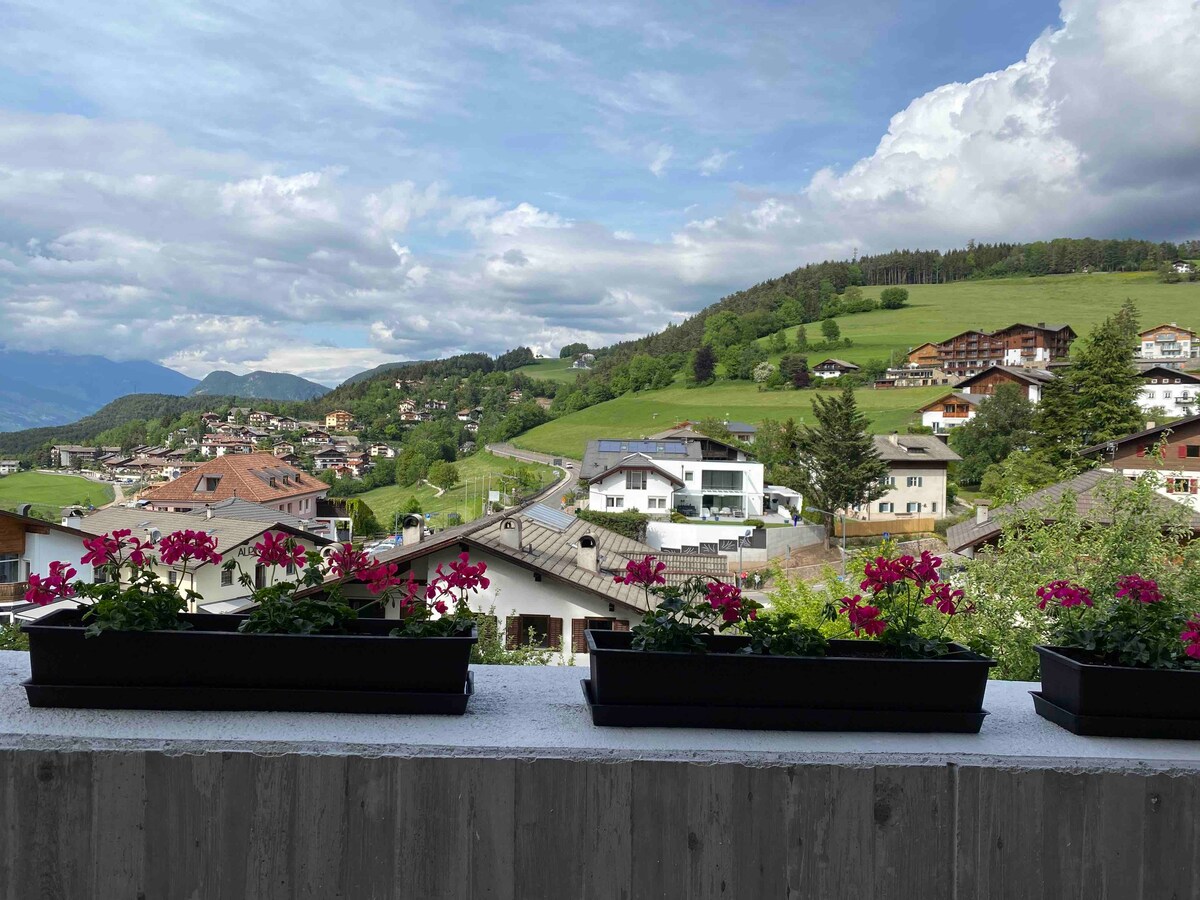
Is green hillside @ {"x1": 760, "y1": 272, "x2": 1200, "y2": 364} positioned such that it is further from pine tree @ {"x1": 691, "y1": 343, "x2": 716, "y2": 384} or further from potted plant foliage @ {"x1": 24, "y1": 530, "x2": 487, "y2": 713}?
potted plant foliage @ {"x1": 24, "y1": 530, "x2": 487, "y2": 713}

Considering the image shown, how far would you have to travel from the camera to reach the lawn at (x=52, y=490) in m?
53.7

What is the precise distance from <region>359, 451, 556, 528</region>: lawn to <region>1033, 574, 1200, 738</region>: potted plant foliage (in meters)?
39.1

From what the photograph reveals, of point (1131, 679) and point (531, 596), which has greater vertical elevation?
point (1131, 679)

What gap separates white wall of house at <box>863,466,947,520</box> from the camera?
36.2m

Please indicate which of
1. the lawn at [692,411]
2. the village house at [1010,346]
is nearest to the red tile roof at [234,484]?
the lawn at [692,411]

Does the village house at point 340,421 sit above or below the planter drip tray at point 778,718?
above

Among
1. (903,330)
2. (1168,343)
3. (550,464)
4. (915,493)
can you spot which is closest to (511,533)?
(915,493)

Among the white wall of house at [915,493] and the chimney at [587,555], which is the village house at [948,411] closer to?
the white wall of house at [915,493]

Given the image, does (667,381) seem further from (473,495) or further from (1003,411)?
(1003,411)

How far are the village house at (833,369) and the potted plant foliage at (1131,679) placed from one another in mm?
Answer: 65636

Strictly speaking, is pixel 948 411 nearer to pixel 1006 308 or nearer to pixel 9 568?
pixel 1006 308

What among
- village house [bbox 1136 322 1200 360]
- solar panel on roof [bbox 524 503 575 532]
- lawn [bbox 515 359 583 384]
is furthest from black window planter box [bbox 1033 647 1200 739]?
lawn [bbox 515 359 583 384]

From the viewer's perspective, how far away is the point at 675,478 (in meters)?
36.8

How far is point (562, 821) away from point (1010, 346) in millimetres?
78544
